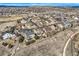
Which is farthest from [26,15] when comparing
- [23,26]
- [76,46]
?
[76,46]

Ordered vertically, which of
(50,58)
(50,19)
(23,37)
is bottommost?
(50,58)

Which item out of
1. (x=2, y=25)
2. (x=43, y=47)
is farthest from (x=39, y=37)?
(x=2, y=25)

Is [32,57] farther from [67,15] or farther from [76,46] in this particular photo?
[67,15]

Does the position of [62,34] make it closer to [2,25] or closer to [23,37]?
Answer: [23,37]

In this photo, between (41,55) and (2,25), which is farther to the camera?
(2,25)

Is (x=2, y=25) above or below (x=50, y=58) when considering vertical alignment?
above

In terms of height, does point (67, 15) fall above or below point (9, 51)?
above
